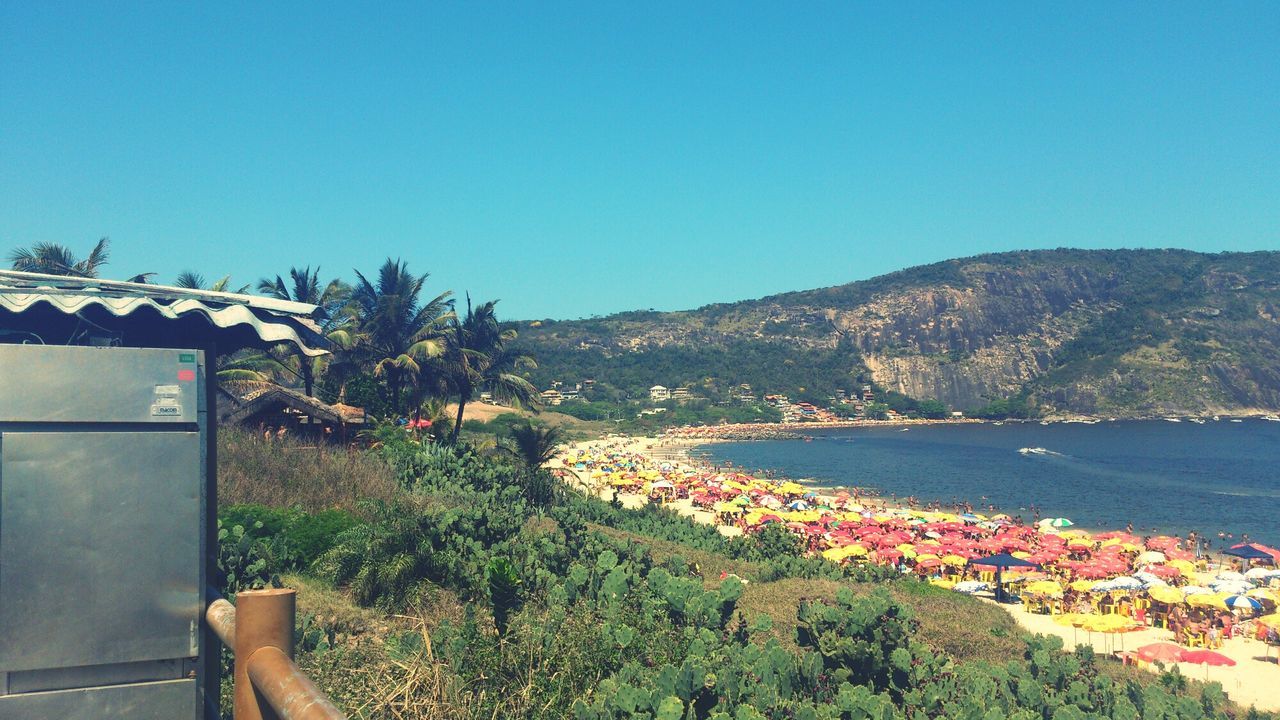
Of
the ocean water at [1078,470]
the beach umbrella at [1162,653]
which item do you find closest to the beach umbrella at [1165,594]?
the beach umbrella at [1162,653]

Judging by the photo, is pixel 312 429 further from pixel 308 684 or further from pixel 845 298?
pixel 845 298

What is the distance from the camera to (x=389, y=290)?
2516cm

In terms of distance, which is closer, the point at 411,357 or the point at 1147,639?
the point at 1147,639

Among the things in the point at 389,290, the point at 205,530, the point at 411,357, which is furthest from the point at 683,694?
the point at 389,290

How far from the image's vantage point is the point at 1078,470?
202ft

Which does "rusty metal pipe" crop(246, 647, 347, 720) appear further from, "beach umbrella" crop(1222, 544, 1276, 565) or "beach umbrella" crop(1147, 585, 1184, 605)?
"beach umbrella" crop(1222, 544, 1276, 565)

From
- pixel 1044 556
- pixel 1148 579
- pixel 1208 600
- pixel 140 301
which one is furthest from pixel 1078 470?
pixel 140 301

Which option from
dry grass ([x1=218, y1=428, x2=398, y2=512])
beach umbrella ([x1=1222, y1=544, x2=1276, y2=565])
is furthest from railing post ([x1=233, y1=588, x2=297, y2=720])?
beach umbrella ([x1=1222, y1=544, x2=1276, y2=565])

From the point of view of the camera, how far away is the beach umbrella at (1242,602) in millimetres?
18761

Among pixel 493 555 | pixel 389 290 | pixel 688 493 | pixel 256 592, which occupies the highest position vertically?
pixel 389 290

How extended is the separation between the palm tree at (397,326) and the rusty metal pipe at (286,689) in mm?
21284

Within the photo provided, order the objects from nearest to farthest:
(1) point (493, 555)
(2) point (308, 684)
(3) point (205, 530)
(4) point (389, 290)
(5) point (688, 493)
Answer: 1. (2) point (308, 684)
2. (3) point (205, 530)
3. (1) point (493, 555)
4. (4) point (389, 290)
5. (5) point (688, 493)

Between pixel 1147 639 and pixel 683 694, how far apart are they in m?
17.9

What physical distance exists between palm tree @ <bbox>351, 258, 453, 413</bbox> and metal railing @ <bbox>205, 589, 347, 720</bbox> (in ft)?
69.5
